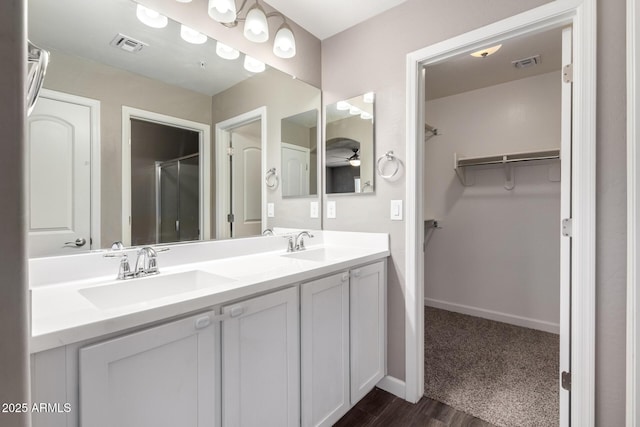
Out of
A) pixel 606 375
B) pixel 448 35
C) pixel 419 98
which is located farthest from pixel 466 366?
pixel 448 35

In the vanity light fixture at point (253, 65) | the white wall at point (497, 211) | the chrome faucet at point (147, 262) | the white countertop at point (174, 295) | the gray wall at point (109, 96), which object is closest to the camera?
the white countertop at point (174, 295)

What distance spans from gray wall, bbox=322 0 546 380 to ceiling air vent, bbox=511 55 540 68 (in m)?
1.23

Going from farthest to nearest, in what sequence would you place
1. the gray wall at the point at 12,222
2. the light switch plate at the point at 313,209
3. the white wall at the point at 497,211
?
the white wall at the point at 497,211 < the light switch plate at the point at 313,209 < the gray wall at the point at 12,222

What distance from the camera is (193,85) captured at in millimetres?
1520

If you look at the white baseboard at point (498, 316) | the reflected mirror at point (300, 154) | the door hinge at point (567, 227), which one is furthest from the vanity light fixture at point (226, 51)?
the white baseboard at point (498, 316)

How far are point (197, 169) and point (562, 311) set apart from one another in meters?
1.92

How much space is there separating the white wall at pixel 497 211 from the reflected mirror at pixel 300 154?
69.4 inches

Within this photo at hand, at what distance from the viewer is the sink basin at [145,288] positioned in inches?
41.5

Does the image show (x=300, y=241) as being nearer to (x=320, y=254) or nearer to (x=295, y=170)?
(x=320, y=254)

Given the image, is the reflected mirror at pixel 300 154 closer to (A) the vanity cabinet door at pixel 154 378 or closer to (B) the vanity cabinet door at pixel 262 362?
(B) the vanity cabinet door at pixel 262 362

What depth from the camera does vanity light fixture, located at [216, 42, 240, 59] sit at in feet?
5.27

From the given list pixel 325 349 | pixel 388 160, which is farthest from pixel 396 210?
pixel 325 349

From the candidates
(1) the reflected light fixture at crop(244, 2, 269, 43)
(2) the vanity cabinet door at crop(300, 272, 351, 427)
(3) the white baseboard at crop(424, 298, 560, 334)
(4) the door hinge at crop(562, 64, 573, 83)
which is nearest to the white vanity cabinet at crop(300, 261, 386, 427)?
(2) the vanity cabinet door at crop(300, 272, 351, 427)

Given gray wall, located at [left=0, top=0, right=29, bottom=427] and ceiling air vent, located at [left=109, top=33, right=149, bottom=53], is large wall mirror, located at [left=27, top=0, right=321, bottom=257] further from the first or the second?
gray wall, located at [left=0, top=0, right=29, bottom=427]
